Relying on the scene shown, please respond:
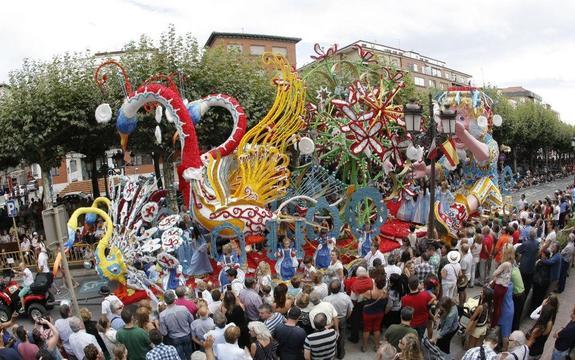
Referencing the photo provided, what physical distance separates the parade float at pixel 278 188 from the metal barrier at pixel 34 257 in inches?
188

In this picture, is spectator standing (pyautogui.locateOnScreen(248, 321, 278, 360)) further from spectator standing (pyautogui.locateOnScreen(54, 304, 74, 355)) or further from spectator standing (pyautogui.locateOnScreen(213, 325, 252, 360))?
spectator standing (pyautogui.locateOnScreen(54, 304, 74, 355))

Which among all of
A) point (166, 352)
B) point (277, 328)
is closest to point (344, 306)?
point (277, 328)

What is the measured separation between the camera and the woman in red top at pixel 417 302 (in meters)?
6.14

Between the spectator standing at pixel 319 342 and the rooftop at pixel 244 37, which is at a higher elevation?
the rooftop at pixel 244 37

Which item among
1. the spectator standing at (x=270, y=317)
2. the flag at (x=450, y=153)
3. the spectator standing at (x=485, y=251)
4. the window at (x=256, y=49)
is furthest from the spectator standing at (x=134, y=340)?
the window at (x=256, y=49)

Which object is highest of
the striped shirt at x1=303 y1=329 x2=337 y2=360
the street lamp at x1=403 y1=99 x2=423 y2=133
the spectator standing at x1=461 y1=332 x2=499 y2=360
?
the street lamp at x1=403 y1=99 x2=423 y2=133

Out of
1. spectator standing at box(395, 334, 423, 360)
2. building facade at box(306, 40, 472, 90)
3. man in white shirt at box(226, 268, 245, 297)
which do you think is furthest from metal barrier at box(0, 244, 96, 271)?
building facade at box(306, 40, 472, 90)

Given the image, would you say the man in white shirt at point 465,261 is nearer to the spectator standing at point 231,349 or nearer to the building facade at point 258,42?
the spectator standing at point 231,349

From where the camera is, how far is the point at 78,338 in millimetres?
5621

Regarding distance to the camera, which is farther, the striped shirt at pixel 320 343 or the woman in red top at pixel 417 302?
the woman in red top at pixel 417 302

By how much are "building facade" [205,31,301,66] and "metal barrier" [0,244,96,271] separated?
3306 centimetres

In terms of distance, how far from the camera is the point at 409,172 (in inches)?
588

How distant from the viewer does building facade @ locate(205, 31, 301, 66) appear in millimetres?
45438

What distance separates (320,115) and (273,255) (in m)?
5.24
